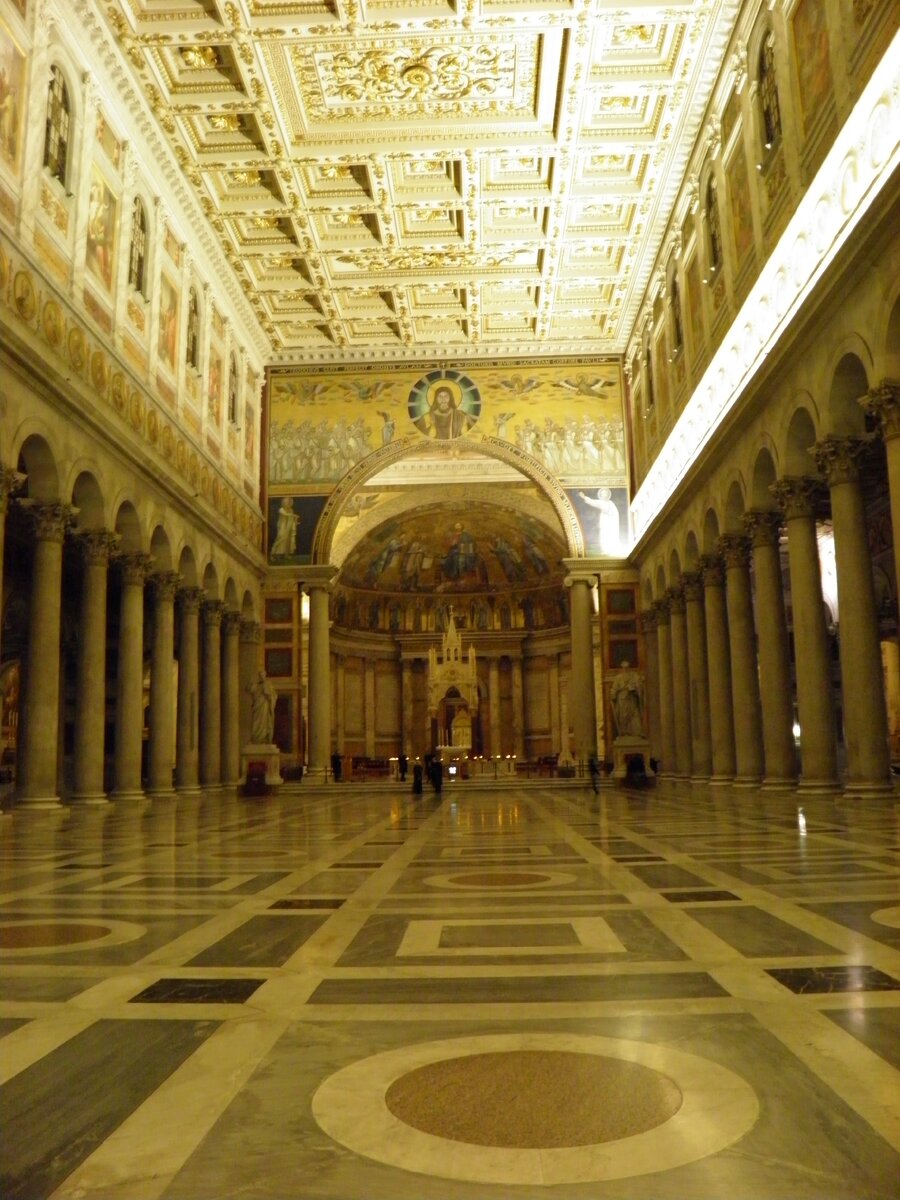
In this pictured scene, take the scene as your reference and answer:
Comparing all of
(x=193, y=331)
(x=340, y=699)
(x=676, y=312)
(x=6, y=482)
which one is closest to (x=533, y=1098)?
(x=6, y=482)

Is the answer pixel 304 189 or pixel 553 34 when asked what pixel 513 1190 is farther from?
pixel 304 189

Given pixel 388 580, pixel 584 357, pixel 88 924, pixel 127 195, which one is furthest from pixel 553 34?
pixel 388 580

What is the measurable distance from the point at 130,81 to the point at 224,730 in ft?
58.3

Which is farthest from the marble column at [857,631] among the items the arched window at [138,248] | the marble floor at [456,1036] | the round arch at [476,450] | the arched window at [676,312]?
the round arch at [476,450]

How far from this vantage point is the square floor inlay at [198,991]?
12.3ft

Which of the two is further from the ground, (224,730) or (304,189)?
(304,189)

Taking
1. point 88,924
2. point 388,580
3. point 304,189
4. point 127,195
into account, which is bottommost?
point 88,924

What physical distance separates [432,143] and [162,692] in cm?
1472

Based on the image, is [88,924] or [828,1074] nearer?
[828,1074]

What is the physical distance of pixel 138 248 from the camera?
2342 cm

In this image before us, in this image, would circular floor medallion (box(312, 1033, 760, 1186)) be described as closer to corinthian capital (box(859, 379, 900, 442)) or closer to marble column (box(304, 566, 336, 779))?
corinthian capital (box(859, 379, 900, 442))

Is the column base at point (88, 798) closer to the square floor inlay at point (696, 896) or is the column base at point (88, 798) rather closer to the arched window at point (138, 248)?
the arched window at point (138, 248)

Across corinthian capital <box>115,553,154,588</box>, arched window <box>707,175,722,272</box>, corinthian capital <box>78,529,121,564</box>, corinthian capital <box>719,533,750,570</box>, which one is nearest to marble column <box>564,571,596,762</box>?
corinthian capital <box>719,533,750,570</box>

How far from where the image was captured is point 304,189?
25.9 m
